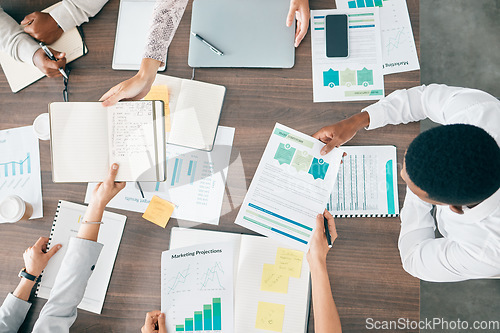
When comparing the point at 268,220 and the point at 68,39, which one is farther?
the point at 68,39

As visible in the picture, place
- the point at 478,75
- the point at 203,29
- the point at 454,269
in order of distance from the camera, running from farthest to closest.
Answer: the point at 478,75, the point at 203,29, the point at 454,269

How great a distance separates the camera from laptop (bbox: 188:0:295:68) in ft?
3.62

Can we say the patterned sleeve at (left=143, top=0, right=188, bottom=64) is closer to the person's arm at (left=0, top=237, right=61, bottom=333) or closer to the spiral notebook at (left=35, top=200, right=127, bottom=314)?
the spiral notebook at (left=35, top=200, right=127, bottom=314)

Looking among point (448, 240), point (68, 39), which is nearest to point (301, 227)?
point (448, 240)

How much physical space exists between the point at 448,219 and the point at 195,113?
30.9 inches

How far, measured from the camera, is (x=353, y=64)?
109 centimetres

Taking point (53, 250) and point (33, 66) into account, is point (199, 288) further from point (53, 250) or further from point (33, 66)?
point (33, 66)

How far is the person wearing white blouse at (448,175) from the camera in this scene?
680mm

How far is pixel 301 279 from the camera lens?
1018mm

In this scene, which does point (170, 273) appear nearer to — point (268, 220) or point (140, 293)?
point (140, 293)

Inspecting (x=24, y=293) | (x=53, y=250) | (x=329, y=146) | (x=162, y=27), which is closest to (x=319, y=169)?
(x=329, y=146)

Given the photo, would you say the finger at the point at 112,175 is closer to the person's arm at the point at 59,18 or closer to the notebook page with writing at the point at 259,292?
the notebook page with writing at the point at 259,292

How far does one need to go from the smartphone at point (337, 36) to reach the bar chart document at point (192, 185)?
0.40 metres

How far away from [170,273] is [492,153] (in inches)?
34.4
